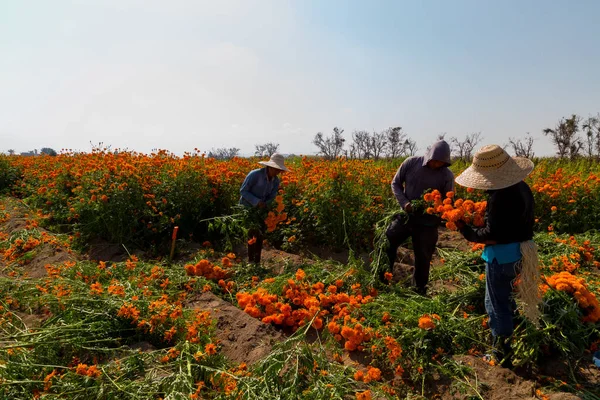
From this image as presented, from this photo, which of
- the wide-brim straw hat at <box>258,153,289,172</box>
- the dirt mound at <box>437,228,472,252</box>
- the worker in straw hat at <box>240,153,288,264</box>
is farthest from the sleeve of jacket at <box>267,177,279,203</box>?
the dirt mound at <box>437,228,472,252</box>

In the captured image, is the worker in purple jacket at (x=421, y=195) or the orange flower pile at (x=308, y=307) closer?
the orange flower pile at (x=308, y=307)

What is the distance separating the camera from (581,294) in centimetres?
258

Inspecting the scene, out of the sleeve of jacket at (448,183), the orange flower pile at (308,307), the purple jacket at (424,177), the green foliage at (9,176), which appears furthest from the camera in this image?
the green foliage at (9,176)

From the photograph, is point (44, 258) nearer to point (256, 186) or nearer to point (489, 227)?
point (256, 186)

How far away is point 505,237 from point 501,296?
1.49ft

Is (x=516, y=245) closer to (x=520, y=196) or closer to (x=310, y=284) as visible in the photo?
(x=520, y=196)

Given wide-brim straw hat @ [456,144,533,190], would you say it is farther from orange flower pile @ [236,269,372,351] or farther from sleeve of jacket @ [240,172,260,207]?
sleeve of jacket @ [240,172,260,207]

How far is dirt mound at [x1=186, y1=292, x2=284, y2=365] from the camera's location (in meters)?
2.71

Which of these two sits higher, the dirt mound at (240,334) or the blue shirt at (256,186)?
the blue shirt at (256,186)

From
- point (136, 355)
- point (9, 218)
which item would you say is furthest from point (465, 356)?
point (9, 218)

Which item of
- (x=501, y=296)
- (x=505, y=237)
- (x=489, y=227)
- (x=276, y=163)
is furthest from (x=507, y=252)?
(x=276, y=163)

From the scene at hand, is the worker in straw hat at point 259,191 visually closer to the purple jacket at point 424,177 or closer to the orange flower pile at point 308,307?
the orange flower pile at point 308,307

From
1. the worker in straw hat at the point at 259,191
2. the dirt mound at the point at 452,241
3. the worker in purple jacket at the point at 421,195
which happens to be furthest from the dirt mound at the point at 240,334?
the dirt mound at the point at 452,241

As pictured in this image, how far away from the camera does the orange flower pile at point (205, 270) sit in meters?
4.03
